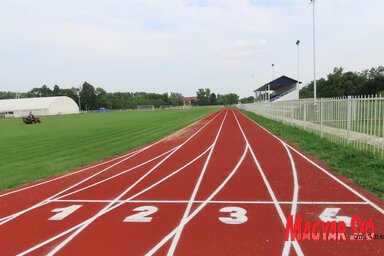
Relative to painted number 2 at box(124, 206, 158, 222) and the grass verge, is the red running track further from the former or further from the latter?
the grass verge

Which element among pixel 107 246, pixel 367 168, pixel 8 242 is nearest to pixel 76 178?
pixel 8 242

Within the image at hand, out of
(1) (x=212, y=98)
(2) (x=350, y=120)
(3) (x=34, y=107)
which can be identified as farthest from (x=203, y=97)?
(2) (x=350, y=120)

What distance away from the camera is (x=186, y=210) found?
6.31 meters

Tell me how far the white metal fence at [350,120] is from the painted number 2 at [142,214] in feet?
22.9

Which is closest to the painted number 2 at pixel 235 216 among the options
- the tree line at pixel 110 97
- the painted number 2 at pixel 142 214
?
the painted number 2 at pixel 142 214

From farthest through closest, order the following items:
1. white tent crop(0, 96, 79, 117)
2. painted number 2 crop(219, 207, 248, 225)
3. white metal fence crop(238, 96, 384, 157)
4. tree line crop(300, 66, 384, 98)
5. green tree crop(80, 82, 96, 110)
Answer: green tree crop(80, 82, 96, 110) → white tent crop(0, 96, 79, 117) → tree line crop(300, 66, 384, 98) → white metal fence crop(238, 96, 384, 157) → painted number 2 crop(219, 207, 248, 225)

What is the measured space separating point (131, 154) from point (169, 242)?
917 centimetres

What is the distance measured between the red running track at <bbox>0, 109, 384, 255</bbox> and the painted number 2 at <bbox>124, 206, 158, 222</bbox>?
0.06 feet

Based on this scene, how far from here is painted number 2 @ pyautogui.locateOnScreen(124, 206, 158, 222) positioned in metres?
5.92

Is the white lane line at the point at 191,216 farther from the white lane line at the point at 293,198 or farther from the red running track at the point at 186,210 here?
the white lane line at the point at 293,198

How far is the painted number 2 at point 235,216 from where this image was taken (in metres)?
5.65

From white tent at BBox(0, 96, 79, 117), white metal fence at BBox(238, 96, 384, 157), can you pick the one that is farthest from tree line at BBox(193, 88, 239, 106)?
white metal fence at BBox(238, 96, 384, 157)

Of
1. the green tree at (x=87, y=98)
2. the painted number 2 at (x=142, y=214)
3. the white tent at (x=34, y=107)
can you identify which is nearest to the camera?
the painted number 2 at (x=142, y=214)

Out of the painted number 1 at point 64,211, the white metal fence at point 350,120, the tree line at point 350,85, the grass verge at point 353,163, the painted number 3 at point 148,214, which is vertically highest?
the tree line at point 350,85
